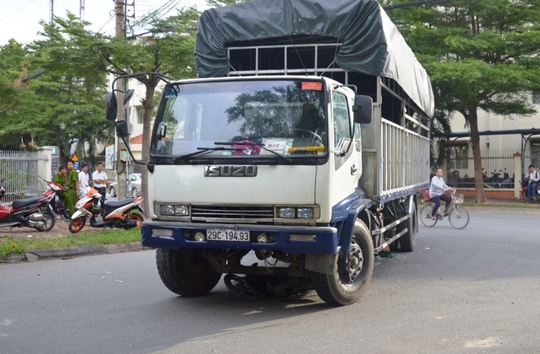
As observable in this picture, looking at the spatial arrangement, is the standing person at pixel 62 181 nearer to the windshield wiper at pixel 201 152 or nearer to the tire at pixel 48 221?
the tire at pixel 48 221

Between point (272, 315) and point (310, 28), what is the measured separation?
350 centimetres

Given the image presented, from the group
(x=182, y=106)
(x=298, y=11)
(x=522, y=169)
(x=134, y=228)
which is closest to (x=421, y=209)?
(x=134, y=228)

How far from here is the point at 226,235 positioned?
21.9 feet

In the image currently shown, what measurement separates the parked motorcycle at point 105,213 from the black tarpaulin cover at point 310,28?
696 cm

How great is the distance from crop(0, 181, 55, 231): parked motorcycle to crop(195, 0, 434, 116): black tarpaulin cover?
25.7 feet

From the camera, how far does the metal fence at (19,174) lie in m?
22.0

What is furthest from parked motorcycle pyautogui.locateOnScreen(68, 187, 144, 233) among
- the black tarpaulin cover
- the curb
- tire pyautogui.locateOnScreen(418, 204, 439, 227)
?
tire pyautogui.locateOnScreen(418, 204, 439, 227)

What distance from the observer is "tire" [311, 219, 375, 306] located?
23.0 ft

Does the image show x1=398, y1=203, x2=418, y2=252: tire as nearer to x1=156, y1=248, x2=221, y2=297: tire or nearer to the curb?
x1=156, y1=248, x2=221, y2=297: tire

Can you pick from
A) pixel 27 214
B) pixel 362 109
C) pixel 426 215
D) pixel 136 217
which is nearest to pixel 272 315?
pixel 362 109

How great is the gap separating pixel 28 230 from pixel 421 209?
384 inches

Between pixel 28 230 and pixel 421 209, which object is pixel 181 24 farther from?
pixel 421 209

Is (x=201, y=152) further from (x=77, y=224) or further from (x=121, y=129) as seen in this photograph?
(x=77, y=224)

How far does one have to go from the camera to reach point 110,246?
1294 centimetres
